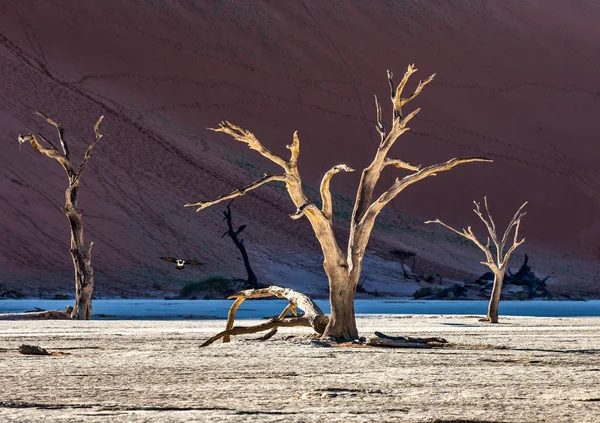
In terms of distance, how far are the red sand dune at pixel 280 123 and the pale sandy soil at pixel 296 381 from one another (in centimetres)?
3601

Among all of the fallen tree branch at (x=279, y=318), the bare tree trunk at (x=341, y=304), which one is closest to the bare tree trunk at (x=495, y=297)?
the fallen tree branch at (x=279, y=318)

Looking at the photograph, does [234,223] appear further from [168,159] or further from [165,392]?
[165,392]

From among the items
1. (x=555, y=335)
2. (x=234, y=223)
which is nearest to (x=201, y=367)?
(x=555, y=335)

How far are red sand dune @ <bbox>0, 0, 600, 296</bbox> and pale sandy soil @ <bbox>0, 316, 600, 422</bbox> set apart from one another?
3601cm

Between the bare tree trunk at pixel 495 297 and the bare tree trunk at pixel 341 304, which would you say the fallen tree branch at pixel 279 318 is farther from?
the bare tree trunk at pixel 495 297

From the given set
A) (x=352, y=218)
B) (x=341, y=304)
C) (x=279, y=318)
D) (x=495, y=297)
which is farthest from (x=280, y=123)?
(x=352, y=218)

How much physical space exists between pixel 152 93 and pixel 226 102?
4.76 metres

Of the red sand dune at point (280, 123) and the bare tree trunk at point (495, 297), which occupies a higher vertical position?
the red sand dune at point (280, 123)

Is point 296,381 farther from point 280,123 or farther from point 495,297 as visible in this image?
point 280,123

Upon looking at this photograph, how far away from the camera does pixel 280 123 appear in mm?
76125

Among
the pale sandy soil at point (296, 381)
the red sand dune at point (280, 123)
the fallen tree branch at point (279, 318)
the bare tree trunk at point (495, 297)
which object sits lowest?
the pale sandy soil at point (296, 381)

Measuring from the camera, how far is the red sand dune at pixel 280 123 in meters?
57.2

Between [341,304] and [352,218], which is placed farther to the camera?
[341,304]

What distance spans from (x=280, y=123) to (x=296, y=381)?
6632 cm
